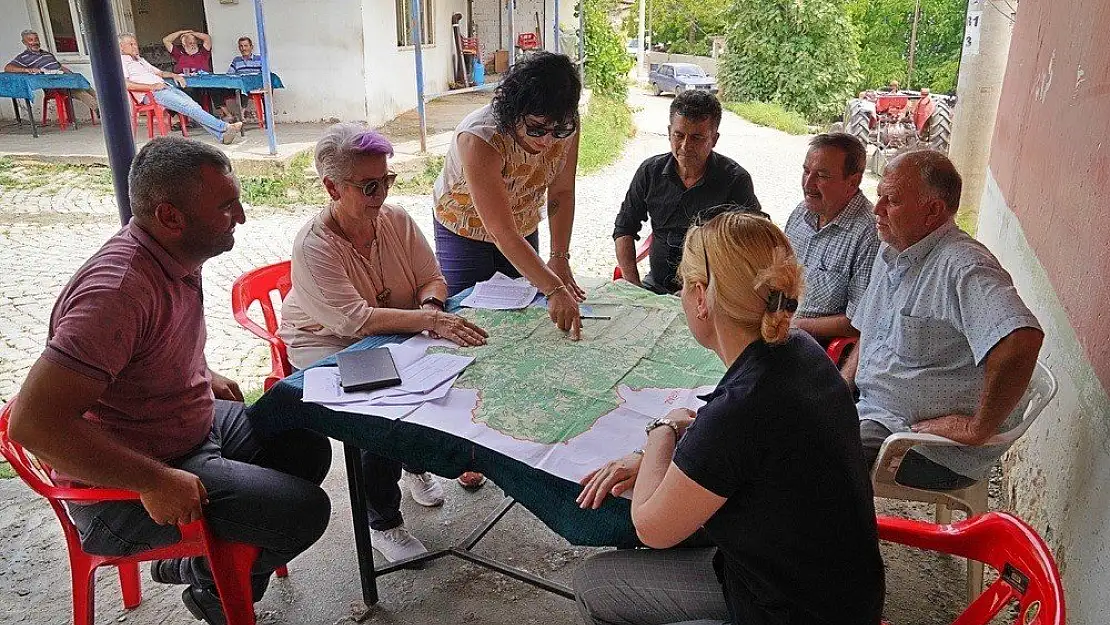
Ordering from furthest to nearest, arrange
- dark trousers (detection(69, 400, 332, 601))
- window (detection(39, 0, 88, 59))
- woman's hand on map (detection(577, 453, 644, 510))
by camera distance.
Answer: window (detection(39, 0, 88, 59)), dark trousers (detection(69, 400, 332, 601)), woman's hand on map (detection(577, 453, 644, 510))

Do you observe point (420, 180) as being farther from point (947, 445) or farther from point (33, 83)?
point (947, 445)

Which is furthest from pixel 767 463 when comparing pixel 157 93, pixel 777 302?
pixel 157 93

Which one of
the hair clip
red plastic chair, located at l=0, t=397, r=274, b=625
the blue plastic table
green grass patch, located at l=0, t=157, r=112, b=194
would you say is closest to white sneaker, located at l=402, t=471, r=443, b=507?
the blue plastic table

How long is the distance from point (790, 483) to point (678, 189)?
2463mm

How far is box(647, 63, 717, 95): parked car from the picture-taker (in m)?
18.5

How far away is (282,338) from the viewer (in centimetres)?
271

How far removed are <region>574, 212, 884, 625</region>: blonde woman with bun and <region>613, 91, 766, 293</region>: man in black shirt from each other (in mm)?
1931

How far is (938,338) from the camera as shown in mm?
2252

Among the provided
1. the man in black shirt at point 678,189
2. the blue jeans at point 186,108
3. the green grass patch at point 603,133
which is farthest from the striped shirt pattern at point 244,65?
the man in black shirt at point 678,189

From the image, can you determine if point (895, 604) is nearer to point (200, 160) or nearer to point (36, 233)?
point (200, 160)

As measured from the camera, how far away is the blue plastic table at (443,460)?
1.64m

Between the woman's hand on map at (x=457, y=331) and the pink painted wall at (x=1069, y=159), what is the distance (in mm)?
1826

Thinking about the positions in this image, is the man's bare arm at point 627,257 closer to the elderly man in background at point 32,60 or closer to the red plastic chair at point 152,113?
Result: the red plastic chair at point 152,113

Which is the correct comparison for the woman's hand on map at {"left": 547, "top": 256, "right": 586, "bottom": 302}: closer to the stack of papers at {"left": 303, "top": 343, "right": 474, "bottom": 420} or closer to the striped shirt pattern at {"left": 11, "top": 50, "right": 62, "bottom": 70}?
the stack of papers at {"left": 303, "top": 343, "right": 474, "bottom": 420}
